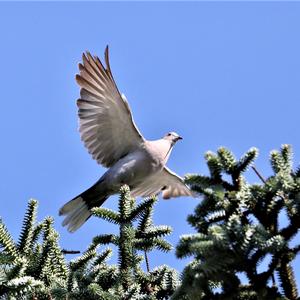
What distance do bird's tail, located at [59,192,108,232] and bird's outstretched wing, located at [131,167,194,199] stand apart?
1.22 metres

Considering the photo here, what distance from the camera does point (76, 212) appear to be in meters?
7.94

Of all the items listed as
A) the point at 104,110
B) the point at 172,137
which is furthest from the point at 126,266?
the point at 172,137

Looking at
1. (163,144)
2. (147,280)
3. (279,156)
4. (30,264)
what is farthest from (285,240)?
(163,144)

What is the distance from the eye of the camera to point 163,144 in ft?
28.0

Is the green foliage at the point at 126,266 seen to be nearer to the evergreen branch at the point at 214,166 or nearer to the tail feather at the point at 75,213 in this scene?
the evergreen branch at the point at 214,166

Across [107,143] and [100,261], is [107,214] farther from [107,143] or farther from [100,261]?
[107,143]

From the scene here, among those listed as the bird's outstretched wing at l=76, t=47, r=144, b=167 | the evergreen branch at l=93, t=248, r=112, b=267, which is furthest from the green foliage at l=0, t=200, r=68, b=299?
the bird's outstretched wing at l=76, t=47, r=144, b=167

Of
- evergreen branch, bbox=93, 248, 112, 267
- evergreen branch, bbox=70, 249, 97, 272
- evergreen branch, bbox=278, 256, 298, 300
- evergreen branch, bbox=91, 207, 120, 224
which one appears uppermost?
evergreen branch, bbox=91, 207, 120, 224

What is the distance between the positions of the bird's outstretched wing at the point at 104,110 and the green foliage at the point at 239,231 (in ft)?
17.0

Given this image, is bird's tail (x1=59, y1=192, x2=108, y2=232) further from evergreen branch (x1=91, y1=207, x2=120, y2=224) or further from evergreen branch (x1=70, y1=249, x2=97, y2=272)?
evergreen branch (x1=70, y1=249, x2=97, y2=272)

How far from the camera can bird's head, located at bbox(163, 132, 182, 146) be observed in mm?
9068

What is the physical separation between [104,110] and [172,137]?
1.14 metres

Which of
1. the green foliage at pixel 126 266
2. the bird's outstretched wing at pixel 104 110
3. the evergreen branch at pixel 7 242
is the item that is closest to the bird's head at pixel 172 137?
the bird's outstretched wing at pixel 104 110

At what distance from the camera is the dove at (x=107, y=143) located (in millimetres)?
7988
